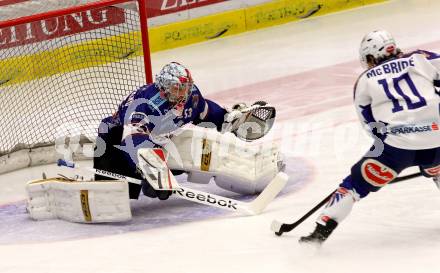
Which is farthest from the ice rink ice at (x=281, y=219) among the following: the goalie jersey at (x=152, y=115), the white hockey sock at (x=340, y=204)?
the goalie jersey at (x=152, y=115)

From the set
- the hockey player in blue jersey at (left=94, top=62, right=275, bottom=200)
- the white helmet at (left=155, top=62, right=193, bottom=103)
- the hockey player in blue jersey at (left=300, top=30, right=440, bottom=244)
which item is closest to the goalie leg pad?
the hockey player in blue jersey at (left=94, top=62, right=275, bottom=200)

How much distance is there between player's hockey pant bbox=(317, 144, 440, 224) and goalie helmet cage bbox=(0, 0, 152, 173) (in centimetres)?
220

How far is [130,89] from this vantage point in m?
6.73

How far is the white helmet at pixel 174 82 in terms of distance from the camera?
5.30 m

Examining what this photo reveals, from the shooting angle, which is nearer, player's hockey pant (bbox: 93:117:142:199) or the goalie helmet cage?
player's hockey pant (bbox: 93:117:142:199)

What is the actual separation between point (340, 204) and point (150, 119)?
1237 millimetres

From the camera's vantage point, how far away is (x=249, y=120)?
588 centimetres

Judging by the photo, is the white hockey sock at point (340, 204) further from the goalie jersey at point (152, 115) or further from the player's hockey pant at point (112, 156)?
the player's hockey pant at point (112, 156)

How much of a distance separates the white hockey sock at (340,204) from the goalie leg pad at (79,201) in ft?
3.85

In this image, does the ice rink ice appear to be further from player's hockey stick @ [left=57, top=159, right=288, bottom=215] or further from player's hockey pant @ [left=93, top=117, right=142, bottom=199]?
player's hockey pant @ [left=93, top=117, right=142, bottom=199]

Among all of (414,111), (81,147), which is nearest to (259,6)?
(81,147)

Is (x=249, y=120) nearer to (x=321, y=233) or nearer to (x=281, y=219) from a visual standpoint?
(x=281, y=219)

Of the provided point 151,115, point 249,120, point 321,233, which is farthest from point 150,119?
point 321,233

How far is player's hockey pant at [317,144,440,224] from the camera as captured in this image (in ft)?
14.6
